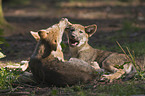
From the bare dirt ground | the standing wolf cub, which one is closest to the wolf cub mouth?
the standing wolf cub

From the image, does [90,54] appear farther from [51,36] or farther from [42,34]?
[42,34]

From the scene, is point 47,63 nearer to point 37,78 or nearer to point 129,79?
point 37,78

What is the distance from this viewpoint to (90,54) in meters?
5.97

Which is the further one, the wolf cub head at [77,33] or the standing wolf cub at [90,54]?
the wolf cub head at [77,33]

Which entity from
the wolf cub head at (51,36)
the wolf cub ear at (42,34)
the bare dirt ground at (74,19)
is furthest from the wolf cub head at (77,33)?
the wolf cub ear at (42,34)

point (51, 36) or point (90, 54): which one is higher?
point (51, 36)

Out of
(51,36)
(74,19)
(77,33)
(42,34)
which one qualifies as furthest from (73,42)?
(74,19)

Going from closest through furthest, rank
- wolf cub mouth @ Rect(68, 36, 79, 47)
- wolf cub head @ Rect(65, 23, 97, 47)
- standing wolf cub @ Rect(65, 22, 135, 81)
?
standing wolf cub @ Rect(65, 22, 135, 81)
wolf cub head @ Rect(65, 23, 97, 47)
wolf cub mouth @ Rect(68, 36, 79, 47)

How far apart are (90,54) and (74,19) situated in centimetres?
901

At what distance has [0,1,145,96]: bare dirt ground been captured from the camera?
902cm

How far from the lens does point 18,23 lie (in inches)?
576

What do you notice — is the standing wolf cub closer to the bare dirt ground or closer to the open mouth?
the open mouth

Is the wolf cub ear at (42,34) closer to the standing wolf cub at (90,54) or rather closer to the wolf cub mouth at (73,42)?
the standing wolf cub at (90,54)

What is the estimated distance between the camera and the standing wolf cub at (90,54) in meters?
5.32
